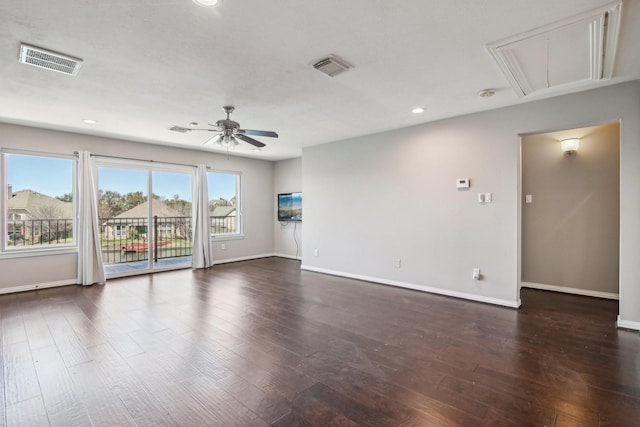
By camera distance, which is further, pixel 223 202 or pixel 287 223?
pixel 287 223

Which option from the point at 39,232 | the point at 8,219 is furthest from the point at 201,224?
the point at 8,219

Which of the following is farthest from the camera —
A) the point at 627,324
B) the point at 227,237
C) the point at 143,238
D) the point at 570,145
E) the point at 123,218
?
the point at 227,237

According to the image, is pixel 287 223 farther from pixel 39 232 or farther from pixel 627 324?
pixel 627 324

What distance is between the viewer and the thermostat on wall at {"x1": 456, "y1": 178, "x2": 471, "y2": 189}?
420 centimetres

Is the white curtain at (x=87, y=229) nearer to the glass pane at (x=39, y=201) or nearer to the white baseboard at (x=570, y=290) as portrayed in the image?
the glass pane at (x=39, y=201)

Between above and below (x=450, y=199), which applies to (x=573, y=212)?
below

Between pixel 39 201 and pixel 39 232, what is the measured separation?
517 millimetres

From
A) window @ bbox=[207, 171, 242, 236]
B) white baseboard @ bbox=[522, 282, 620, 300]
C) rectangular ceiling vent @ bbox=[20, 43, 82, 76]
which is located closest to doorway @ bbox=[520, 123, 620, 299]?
white baseboard @ bbox=[522, 282, 620, 300]

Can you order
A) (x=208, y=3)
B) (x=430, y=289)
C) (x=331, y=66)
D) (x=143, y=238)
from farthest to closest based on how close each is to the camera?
(x=143, y=238) → (x=430, y=289) → (x=331, y=66) → (x=208, y=3)

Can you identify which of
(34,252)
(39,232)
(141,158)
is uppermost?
(141,158)

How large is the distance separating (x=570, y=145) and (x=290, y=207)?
18.7ft

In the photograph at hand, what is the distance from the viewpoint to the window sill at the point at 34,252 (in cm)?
461

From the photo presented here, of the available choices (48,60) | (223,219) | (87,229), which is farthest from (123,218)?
(48,60)

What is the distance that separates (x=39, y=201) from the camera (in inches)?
193
